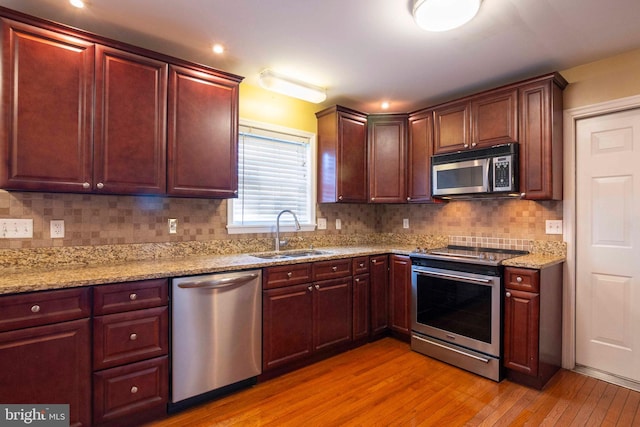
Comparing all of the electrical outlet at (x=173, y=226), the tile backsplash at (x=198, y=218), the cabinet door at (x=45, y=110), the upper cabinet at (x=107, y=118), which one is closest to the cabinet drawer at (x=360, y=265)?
the tile backsplash at (x=198, y=218)

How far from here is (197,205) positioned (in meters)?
2.71

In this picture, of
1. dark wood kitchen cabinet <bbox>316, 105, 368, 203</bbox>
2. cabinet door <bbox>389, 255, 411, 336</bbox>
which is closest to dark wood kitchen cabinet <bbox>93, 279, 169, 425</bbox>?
dark wood kitchen cabinet <bbox>316, 105, 368, 203</bbox>

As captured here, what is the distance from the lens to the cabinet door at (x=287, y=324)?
243 cm

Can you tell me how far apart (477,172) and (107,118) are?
2.85 metres

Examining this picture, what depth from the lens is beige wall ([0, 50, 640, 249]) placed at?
212 centimetres

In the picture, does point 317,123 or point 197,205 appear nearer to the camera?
point 197,205

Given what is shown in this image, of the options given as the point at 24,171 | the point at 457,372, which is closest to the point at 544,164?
the point at 457,372

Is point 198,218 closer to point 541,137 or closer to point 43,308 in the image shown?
point 43,308

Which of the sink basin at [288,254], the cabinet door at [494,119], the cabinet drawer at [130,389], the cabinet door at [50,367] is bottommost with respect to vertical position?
the cabinet drawer at [130,389]

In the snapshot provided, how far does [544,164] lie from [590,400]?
169 cm

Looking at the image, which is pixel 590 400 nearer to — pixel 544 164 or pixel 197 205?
pixel 544 164

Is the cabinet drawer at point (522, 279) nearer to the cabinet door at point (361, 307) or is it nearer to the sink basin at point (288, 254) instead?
the cabinet door at point (361, 307)

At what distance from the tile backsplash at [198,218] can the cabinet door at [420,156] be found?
1.24 feet

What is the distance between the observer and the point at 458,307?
8.96 feet
